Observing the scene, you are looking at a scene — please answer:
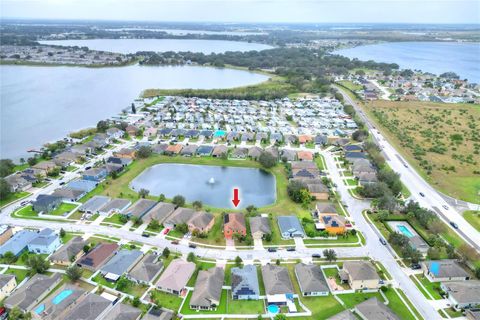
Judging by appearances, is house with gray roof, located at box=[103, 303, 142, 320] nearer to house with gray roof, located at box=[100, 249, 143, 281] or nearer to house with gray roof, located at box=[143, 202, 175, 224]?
house with gray roof, located at box=[100, 249, 143, 281]

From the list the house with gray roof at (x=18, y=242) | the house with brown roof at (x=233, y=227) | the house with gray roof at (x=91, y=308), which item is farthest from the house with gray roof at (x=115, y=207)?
the house with gray roof at (x=91, y=308)

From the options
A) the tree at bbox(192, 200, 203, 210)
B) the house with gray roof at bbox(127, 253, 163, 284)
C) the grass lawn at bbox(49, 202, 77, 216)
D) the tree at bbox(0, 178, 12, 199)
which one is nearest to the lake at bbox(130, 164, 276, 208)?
the tree at bbox(192, 200, 203, 210)

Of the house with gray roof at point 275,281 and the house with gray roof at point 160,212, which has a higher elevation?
the house with gray roof at point 160,212

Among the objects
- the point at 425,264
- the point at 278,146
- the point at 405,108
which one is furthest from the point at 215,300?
the point at 405,108

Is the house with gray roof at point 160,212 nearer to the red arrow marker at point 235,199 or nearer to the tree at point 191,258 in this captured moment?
the tree at point 191,258

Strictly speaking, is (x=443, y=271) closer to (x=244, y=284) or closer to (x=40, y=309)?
(x=244, y=284)

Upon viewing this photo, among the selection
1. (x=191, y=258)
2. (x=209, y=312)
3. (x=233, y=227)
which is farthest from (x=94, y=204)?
(x=209, y=312)
